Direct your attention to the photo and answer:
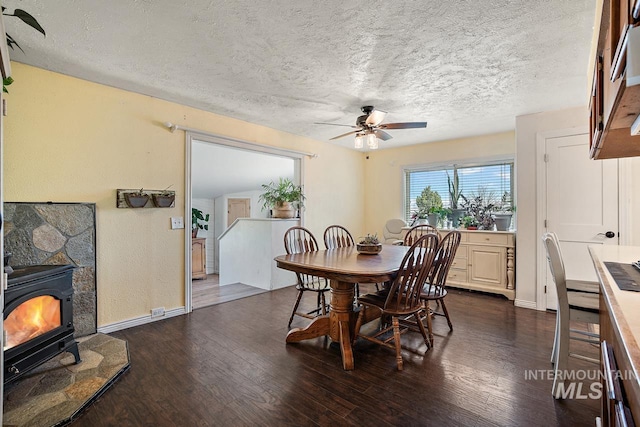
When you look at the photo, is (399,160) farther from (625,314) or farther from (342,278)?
(625,314)

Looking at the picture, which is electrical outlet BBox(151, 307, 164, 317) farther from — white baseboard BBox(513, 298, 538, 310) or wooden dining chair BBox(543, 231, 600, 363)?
white baseboard BBox(513, 298, 538, 310)

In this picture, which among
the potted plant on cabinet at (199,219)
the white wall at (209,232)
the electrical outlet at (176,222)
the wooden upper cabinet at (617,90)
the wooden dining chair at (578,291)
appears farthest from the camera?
the white wall at (209,232)

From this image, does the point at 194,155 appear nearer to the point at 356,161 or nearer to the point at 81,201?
the point at 81,201

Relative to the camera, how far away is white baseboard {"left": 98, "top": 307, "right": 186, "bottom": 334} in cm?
287

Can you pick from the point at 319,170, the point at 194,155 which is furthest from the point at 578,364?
the point at 194,155

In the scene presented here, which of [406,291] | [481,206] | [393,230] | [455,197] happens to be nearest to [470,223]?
[481,206]

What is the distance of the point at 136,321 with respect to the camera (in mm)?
3061

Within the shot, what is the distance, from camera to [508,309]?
359 centimetres

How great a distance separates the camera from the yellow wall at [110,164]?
98.1 inches

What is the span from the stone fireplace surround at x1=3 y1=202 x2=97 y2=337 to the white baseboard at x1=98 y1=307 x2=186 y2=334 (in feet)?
0.33

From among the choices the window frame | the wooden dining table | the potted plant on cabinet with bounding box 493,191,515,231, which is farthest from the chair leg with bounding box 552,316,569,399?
the window frame

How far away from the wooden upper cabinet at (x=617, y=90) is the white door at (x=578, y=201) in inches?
67.3

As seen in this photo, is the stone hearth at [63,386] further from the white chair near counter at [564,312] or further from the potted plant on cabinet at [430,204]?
the potted plant on cabinet at [430,204]

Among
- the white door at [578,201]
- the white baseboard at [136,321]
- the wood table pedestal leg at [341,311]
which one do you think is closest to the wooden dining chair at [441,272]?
the wood table pedestal leg at [341,311]
